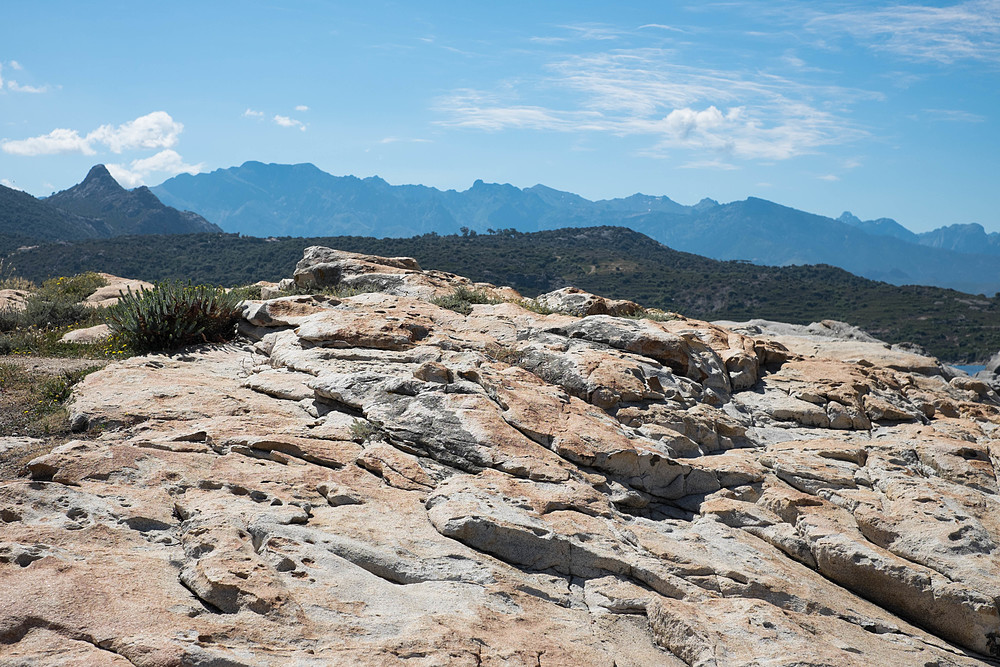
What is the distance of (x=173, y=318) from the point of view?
999 cm

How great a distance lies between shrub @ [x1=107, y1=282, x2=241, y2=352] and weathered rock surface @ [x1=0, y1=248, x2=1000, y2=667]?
23.6 inches

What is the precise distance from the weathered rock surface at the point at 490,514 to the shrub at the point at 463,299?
1.99 meters

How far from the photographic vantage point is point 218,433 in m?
6.44

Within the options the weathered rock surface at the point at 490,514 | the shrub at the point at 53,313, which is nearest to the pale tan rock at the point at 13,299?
the shrub at the point at 53,313

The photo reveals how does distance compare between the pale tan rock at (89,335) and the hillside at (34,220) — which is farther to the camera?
the hillside at (34,220)

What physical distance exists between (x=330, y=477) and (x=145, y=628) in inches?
91.4

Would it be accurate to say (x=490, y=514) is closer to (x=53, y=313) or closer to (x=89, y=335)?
(x=89, y=335)

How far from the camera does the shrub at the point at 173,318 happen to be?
32.3 ft

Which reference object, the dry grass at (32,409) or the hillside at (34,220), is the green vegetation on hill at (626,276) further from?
the dry grass at (32,409)

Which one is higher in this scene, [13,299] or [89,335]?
[13,299]

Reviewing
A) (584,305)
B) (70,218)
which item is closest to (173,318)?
(584,305)

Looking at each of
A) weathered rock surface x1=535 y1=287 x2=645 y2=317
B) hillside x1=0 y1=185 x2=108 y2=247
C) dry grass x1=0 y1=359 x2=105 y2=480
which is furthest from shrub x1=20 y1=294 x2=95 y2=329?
hillside x1=0 y1=185 x2=108 y2=247

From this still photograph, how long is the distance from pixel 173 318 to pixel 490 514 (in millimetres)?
6769

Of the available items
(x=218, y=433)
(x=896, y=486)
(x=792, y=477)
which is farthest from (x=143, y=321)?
(x=896, y=486)
